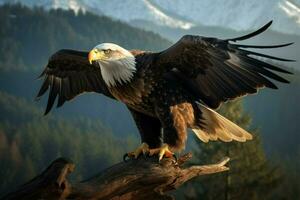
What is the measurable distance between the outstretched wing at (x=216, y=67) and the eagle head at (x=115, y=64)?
0.20m

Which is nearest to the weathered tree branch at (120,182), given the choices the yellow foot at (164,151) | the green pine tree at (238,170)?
the yellow foot at (164,151)

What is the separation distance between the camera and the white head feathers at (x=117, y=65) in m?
3.09

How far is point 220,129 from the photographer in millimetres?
3613

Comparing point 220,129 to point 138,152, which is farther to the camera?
point 220,129

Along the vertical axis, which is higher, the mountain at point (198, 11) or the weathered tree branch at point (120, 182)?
the mountain at point (198, 11)

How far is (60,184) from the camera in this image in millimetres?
2352

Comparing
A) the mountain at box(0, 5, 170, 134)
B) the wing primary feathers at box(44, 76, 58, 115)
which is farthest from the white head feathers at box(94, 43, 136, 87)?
the mountain at box(0, 5, 170, 134)

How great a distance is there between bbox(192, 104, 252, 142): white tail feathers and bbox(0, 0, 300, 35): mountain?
5.21 metres

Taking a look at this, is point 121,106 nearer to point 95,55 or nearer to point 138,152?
point 138,152

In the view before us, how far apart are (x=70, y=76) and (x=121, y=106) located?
5621 mm

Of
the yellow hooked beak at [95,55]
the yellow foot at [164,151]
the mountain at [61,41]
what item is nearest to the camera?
the yellow hooked beak at [95,55]

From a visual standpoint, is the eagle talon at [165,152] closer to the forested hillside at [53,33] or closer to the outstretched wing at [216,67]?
the outstretched wing at [216,67]

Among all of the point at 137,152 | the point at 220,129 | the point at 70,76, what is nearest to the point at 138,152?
the point at 137,152

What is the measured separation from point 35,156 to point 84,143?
862mm
